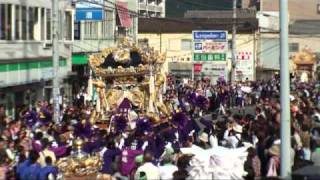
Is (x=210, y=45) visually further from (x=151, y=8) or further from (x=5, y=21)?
(x=151, y=8)

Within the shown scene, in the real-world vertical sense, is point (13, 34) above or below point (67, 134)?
above

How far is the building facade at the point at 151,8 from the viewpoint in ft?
276

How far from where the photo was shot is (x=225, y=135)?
17.4 m

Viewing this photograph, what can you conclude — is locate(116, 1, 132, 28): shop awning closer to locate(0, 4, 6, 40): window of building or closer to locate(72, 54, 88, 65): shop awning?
locate(72, 54, 88, 65): shop awning

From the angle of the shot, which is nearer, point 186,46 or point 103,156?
point 103,156

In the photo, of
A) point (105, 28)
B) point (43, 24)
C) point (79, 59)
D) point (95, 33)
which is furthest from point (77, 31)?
point (43, 24)

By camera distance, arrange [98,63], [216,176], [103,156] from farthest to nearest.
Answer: [98,63]
[103,156]
[216,176]

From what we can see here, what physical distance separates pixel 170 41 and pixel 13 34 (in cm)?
3836

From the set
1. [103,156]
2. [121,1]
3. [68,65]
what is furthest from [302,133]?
[121,1]

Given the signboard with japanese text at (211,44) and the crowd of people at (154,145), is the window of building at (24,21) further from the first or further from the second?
the signboard with japanese text at (211,44)

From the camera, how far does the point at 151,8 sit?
3506 inches

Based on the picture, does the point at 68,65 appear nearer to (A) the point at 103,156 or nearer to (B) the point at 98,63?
(B) the point at 98,63

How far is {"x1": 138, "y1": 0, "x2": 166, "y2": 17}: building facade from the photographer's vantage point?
3314 inches

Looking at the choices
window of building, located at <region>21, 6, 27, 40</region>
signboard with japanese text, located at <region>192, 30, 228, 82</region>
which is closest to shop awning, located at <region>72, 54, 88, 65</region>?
signboard with japanese text, located at <region>192, 30, 228, 82</region>
